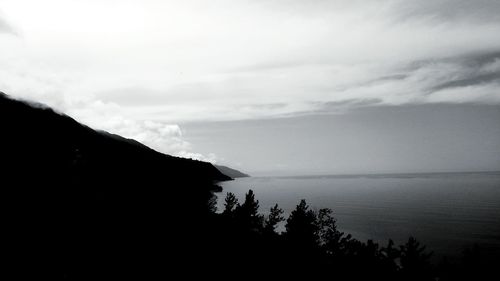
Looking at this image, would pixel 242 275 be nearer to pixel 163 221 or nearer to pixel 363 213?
pixel 163 221

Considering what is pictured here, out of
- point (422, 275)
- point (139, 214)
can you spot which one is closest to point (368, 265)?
point (422, 275)

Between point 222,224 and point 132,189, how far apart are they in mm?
47998

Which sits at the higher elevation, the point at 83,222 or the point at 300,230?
the point at 300,230

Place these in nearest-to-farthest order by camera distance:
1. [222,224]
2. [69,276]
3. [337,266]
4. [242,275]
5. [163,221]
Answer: [69,276] < [242,275] < [337,266] < [163,221] < [222,224]

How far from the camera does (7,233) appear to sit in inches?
1944

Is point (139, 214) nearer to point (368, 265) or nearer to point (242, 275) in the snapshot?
point (242, 275)

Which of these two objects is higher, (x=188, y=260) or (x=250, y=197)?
(x=250, y=197)

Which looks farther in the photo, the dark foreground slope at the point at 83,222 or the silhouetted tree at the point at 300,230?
the silhouetted tree at the point at 300,230

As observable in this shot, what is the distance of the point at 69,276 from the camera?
1523 inches

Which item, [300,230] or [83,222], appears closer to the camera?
[300,230]

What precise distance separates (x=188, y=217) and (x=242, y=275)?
121 ft

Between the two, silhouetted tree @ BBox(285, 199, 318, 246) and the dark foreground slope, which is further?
silhouetted tree @ BBox(285, 199, 318, 246)

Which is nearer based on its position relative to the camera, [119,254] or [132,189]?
[119,254]

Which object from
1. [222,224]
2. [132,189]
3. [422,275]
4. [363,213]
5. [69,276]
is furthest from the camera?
[363,213]
